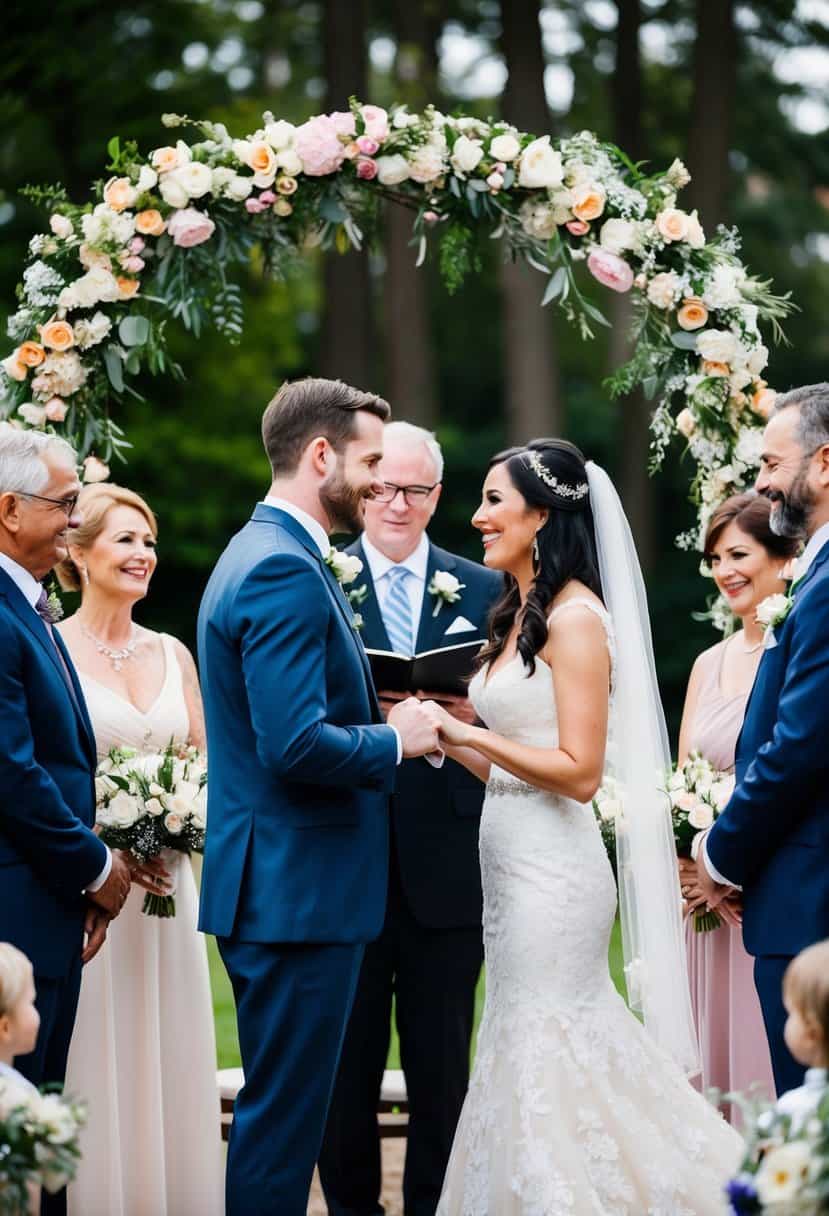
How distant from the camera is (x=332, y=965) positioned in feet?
14.5

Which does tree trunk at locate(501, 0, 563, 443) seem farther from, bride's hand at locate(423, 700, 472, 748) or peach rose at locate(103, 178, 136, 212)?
bride's hand at locate(423, 700, 472, 748)

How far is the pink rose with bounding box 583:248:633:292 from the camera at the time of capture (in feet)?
19.5

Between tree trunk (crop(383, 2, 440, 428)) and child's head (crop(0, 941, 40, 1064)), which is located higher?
tree trunk (crop(383, 2, 440, 428))

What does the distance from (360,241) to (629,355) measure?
38.3 ft

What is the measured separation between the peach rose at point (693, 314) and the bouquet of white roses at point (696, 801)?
1.66 meters

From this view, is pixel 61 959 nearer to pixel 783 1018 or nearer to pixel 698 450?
pixel 783 1018

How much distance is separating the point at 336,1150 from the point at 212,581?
221 centimetres

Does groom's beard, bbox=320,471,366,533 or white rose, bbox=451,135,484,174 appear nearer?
groom's beard, bbox=320,471,366,533

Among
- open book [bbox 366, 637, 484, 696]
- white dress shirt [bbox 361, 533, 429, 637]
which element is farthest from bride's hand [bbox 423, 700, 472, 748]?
white dress shirt [bbox 361, 533, 429, 637]

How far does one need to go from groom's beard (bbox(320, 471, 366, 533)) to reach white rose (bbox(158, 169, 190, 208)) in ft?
6.04

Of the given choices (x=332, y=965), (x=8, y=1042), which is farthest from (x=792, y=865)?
A: (x=8, y=1042)

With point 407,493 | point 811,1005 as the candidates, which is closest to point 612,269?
point 407,493

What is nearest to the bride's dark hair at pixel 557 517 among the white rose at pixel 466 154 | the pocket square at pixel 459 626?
the pocket square at pixel 459 626

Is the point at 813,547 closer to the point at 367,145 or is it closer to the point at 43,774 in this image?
the point at 43,774
